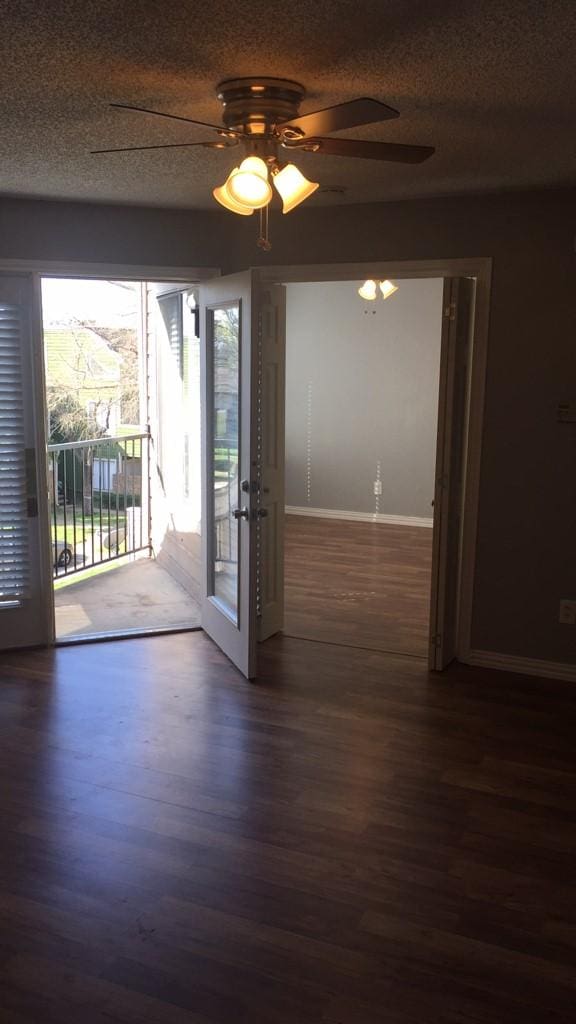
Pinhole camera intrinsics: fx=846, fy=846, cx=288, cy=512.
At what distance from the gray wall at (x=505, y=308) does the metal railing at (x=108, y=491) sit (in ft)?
6.97

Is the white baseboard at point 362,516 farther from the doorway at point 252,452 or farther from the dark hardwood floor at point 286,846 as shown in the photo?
the dark hardwood floor at point 286,846

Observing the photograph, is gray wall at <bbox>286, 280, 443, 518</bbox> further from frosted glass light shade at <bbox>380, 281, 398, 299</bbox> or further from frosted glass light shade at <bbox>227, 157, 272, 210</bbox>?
frosted glass light shade at <bbox>227, 157, 272, 210</bbox>

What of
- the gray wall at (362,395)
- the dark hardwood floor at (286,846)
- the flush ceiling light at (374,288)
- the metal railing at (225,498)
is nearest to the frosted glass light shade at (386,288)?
the flush ceiling light at (374,288)

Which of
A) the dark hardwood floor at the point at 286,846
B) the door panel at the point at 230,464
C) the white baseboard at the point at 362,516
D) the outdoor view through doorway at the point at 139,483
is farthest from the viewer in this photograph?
the white baseboard at the point at 362,516

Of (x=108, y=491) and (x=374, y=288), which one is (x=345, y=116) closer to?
(x=108, y=491)

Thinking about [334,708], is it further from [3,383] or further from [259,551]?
[3,383]

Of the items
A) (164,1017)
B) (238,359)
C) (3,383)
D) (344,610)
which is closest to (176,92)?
(238,359)

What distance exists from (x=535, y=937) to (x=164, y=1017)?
42.9 inches

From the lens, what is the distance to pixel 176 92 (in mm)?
2629

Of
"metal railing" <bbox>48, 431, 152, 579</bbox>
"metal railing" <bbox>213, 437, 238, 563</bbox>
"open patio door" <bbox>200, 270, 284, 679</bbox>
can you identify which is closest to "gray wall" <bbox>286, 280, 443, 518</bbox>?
"metal railing" <bbox>48, 431, 152, 579</bbox>

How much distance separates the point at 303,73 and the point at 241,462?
6.86ft

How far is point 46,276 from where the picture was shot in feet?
14.9

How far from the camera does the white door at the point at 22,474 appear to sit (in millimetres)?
4523

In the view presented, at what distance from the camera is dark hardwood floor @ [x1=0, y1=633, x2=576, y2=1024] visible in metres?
2.27
